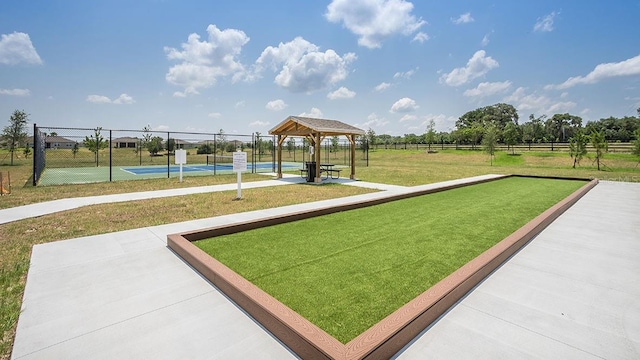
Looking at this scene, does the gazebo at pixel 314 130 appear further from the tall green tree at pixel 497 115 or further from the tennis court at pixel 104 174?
the tall green tree at pixel 497 115

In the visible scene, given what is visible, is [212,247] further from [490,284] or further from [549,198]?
[549,198]

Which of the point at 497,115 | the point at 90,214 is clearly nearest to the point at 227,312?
the point at 90,214

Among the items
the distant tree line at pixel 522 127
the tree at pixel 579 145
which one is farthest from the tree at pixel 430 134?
the tree at pixel 579 145

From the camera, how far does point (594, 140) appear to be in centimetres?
2183

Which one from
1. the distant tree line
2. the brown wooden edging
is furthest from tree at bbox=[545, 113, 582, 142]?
the brown wooden edging

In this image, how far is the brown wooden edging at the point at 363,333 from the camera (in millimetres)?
2127

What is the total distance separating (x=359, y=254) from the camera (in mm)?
4320

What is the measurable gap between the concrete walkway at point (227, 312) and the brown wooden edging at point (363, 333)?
91 millimetres

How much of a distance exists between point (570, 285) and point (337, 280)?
9.01ft

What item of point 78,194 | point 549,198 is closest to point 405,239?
point 549,198

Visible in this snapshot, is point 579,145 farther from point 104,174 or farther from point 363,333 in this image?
point 104,174

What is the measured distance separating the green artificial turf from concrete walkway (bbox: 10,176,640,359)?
46cm

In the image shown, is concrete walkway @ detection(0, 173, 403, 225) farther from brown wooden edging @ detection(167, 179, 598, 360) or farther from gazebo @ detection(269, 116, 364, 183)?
brown wooden edging @ detection(167, 179, 598, 360)

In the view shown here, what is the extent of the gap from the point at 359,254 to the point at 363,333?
2.07 metres
